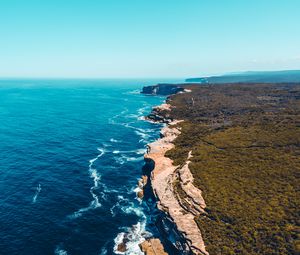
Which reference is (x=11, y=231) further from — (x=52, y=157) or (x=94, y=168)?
(x=52, y=157)

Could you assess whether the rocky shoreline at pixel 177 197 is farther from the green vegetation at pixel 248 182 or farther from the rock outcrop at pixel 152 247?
the green vegetation at pixel 248 182

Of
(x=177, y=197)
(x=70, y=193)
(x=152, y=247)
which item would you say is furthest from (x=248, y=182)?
(x=70, y=193)

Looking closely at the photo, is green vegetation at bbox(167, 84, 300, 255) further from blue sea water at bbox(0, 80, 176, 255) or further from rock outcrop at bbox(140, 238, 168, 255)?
blue sea water at bbox(0, 80, 176, 255)

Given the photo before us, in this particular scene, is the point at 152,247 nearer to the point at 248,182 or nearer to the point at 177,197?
the point at 177,197

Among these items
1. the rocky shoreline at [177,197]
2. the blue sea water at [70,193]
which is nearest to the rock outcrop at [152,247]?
the rocky shoreline at [177,197]

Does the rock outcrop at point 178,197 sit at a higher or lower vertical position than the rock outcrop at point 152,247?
higher

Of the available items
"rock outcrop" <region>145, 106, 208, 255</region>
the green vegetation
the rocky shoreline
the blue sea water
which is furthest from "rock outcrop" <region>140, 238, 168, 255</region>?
the green vegetation

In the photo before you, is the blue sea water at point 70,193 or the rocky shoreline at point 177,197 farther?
the blue sea water at point 70,193

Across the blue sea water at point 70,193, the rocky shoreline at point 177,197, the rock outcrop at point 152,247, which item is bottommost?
the rock outcrop at point 152,247

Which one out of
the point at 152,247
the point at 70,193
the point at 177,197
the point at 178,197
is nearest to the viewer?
the point at 152,247
